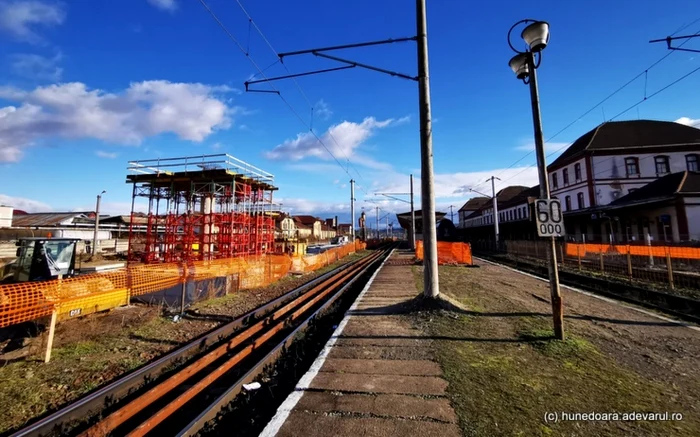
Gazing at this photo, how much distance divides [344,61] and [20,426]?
8833 millimetres

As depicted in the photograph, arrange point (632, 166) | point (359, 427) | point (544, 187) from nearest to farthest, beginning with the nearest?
point (359, 427), point (544, 187), point (632, 166)

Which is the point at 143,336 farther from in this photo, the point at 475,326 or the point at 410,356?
the point at 475,326

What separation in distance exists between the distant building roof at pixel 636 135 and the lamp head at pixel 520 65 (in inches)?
1555

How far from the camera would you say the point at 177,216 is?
24797 mm

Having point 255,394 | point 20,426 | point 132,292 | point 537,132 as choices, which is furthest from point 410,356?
point 132,292

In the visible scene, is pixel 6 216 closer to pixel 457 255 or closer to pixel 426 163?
pixel 457 255

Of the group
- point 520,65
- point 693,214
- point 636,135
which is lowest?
point 693,214

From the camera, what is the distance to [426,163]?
8438mm

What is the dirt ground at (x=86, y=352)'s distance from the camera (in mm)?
4844

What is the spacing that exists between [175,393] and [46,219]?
58110 millimetres

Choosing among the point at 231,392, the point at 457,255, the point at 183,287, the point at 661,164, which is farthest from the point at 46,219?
the point at 661,164

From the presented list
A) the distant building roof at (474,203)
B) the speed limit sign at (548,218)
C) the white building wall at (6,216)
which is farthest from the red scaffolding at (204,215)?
the distant building roof at (474,203)

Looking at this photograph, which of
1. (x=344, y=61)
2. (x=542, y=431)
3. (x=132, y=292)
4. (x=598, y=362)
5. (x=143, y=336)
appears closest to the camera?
(x=542, y=431)

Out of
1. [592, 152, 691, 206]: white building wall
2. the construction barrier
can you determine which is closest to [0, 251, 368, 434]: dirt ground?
the construction barrier
